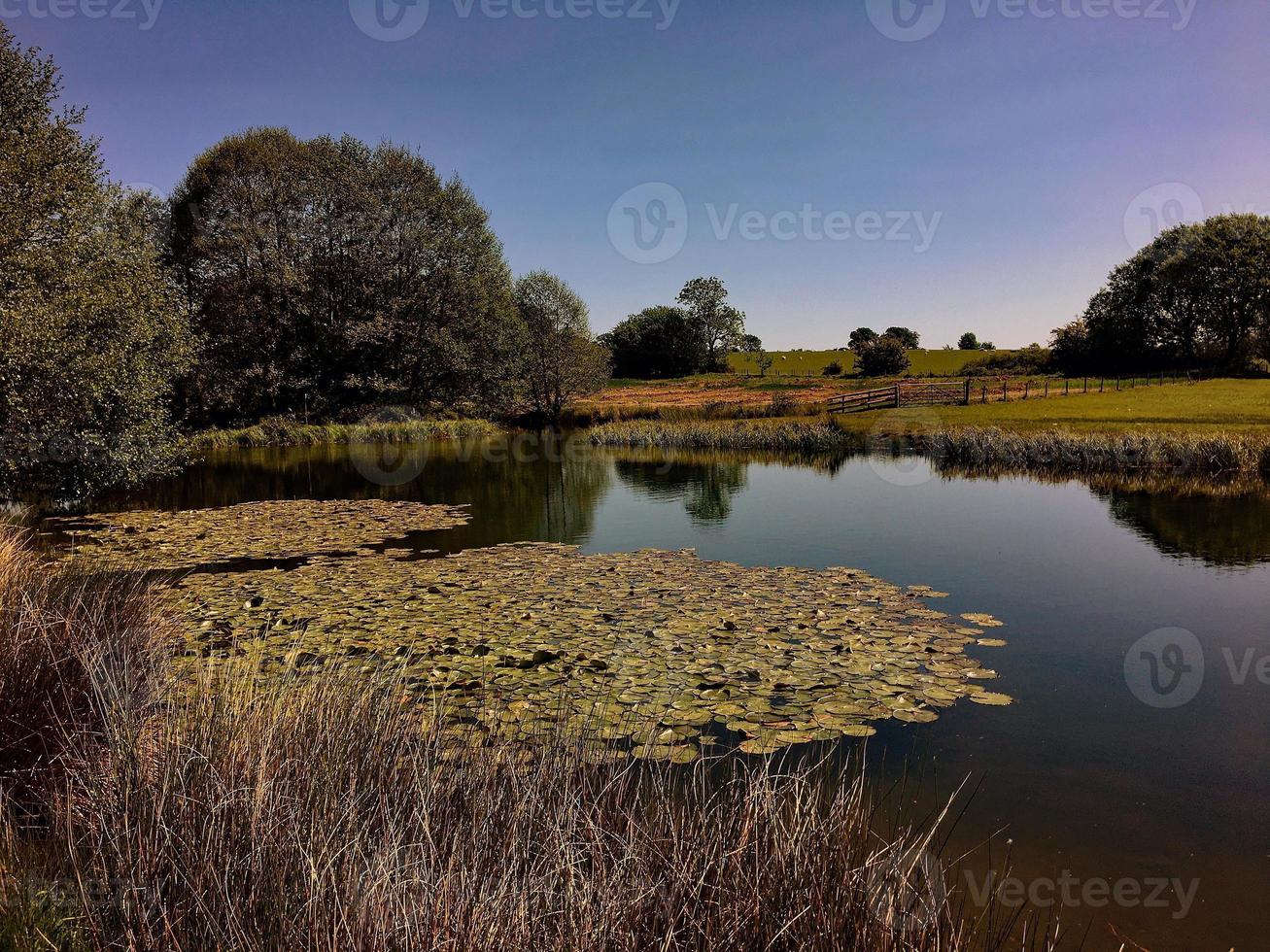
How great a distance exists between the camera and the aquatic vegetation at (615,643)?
7.04 m

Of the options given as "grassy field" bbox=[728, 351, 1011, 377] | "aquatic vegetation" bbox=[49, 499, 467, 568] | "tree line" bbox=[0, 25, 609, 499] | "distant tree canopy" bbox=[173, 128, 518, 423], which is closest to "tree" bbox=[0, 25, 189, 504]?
"aquatic vegetation" bbox=[49, 499, 467, 568]

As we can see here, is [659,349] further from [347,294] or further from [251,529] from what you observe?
[251,529]

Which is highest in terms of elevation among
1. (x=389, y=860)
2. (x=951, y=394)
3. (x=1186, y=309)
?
(x=1186, y=309)

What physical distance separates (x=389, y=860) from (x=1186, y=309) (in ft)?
263

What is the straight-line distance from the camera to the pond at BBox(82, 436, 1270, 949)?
17.6 ft

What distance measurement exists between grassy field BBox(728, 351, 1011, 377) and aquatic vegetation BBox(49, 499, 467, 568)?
196ft

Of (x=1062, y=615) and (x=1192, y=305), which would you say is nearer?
(x=1062, y=615)

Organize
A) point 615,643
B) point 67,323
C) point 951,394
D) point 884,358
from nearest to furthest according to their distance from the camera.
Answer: point 615,643
point 67,323
point 951,394
point 884,358

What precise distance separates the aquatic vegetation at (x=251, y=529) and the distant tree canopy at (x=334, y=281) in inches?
1053

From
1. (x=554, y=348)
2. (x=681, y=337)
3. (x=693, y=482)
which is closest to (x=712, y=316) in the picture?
(x=681, y=337)

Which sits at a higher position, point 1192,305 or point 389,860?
point 1192,305
